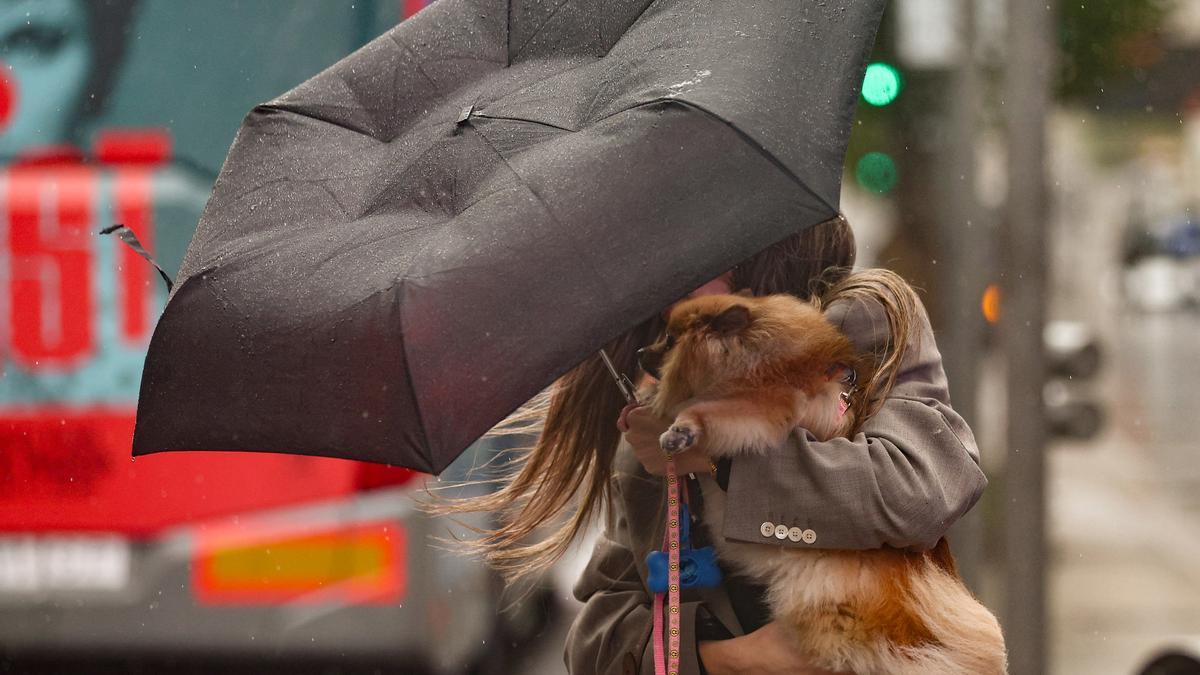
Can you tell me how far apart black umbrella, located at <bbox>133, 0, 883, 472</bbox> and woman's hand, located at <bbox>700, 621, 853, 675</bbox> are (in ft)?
1.79

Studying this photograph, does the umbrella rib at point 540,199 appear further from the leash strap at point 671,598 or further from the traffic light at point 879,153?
the traffic light at point 879,153

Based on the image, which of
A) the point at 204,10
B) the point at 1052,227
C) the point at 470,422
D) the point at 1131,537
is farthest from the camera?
the point at 1131,537

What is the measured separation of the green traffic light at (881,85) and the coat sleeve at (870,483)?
124 inches

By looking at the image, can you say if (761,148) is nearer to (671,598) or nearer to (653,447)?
(653,447)

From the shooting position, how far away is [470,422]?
58.3 inches

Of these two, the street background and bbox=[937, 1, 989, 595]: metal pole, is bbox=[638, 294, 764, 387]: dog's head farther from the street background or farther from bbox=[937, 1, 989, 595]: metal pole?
bbox=[937, 1, 989, 595]: metal pole

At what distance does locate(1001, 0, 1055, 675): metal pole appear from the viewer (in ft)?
12.8

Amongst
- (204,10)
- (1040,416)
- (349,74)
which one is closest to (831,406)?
(349,74)

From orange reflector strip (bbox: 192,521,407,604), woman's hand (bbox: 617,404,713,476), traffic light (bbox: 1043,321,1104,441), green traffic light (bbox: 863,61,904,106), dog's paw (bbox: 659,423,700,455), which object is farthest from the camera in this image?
traffic light (bbox: 1043,321,1104,441)

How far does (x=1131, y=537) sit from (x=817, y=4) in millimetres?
4302

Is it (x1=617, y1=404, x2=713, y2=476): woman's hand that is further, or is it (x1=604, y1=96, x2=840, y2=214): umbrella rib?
(x1=617, y1=404, x2=713, y2=476): woman's hand

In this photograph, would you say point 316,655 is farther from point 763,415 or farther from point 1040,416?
point 763,415

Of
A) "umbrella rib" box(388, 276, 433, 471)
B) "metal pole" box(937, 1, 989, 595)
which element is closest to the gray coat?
"umbrella rib" box(388, 276, 433, 471)

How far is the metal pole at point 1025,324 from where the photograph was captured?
154 inches
